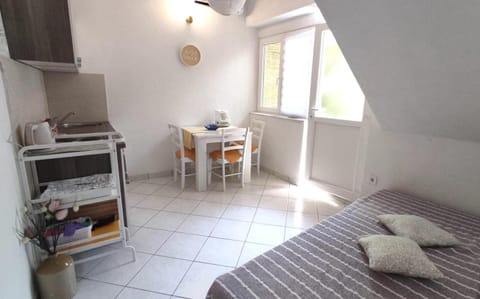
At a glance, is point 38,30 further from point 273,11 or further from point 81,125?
point 273,11

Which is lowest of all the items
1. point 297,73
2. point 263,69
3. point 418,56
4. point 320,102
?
point 320,102

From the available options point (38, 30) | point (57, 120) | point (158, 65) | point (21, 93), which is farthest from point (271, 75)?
point (21, 93)

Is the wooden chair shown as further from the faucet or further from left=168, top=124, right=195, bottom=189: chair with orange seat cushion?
the faucet

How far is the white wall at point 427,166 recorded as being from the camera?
1.85m

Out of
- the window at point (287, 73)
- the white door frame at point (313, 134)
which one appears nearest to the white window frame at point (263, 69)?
the window at point (287, 73)

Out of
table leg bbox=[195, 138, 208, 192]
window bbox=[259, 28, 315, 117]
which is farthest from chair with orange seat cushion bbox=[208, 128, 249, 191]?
window bbox=[259, 28, 315, 117]

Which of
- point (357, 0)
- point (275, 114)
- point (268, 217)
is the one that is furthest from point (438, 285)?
point (275, 114)

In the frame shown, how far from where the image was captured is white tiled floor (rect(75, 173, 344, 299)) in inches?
66.4

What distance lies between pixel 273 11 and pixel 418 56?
232 cm

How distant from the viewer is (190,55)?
3459 millimetres

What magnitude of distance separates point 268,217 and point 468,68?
6.33 ft

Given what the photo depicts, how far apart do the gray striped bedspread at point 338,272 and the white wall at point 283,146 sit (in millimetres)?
1859

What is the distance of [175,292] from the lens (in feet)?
5.27

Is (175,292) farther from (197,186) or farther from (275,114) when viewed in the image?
(275,114)
